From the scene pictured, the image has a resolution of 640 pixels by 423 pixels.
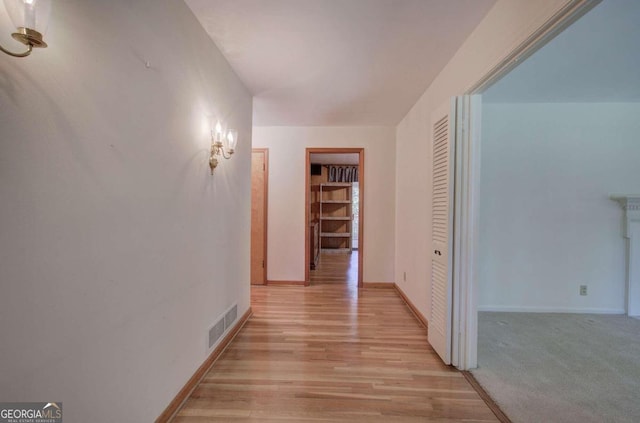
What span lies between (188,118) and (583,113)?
4.20m

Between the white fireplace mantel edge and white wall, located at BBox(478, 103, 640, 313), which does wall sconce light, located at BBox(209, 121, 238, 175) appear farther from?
the white fireplace mantel edge

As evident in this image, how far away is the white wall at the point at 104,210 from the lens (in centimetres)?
79

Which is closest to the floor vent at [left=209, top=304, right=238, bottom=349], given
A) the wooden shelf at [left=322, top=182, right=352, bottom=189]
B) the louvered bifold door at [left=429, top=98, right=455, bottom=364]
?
the louvered bifold door at [left=429, top=98, right=455, bottom=364]

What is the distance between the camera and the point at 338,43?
6.51 ft

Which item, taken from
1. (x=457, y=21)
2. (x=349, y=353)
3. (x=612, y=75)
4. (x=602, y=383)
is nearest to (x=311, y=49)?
(x=457, y=21)

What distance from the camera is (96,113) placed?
3.39 feet

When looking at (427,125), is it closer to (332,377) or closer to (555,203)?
(555,203)

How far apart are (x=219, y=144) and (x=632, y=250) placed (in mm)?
4508

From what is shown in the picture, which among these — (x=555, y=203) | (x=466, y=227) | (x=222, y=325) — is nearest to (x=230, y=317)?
(x=222, y=325)

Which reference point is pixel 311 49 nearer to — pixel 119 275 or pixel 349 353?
pixel 119 275

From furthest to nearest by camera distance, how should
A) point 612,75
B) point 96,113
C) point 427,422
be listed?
point 612,75 → point 427,422 → point 96,113

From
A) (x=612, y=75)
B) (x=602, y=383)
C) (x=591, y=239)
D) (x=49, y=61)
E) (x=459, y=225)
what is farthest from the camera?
(x=591, y=239)

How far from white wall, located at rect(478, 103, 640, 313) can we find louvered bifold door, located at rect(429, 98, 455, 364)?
4.24ft

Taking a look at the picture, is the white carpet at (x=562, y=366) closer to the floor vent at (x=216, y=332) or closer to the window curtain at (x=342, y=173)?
the floor vent at (x=216, y=332)
